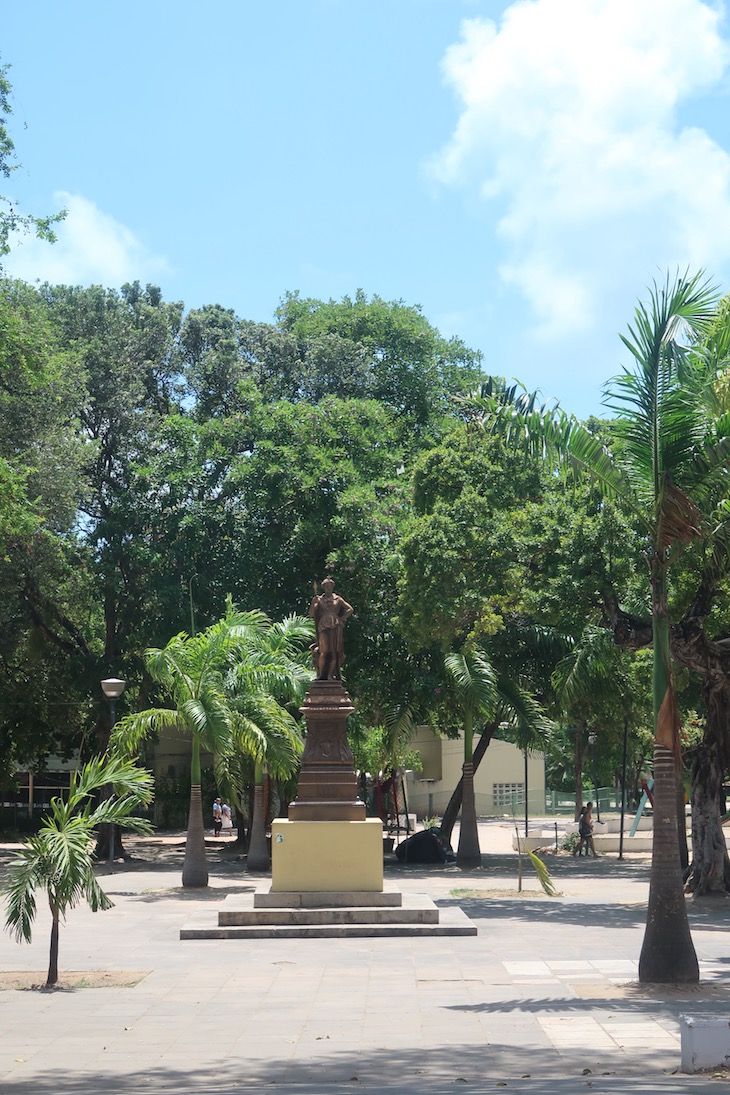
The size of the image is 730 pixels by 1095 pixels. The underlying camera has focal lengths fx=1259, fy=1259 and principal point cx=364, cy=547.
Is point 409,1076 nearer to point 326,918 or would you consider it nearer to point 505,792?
point 326,918

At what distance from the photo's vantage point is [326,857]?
1741 centimetres

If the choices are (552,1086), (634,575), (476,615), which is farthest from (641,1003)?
(476,615)

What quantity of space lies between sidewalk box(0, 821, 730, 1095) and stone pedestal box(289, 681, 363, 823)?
7.97 ft

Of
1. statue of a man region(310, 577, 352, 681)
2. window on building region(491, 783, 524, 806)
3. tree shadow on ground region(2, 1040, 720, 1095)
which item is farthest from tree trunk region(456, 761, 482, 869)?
window on building region(491, 783, 524, 806)

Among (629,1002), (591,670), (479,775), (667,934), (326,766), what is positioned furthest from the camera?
(479,775)

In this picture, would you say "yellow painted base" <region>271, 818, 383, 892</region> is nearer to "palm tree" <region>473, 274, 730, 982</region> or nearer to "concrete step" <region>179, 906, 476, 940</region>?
"concrete step" <region>179, 906, 476, 940</region>

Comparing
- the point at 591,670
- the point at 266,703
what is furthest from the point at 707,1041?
the point at 266,703

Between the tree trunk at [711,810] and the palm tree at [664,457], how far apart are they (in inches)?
344

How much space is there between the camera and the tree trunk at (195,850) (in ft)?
74.0

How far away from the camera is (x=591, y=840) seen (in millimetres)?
33875

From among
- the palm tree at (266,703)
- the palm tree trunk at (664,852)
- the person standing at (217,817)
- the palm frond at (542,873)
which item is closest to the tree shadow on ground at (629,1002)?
the palm tree trunk at (664,852)

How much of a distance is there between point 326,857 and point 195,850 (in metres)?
5.89

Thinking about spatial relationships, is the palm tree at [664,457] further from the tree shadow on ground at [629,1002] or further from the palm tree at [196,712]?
the palm tree at [196,712]

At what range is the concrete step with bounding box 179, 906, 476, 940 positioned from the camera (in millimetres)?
15953
